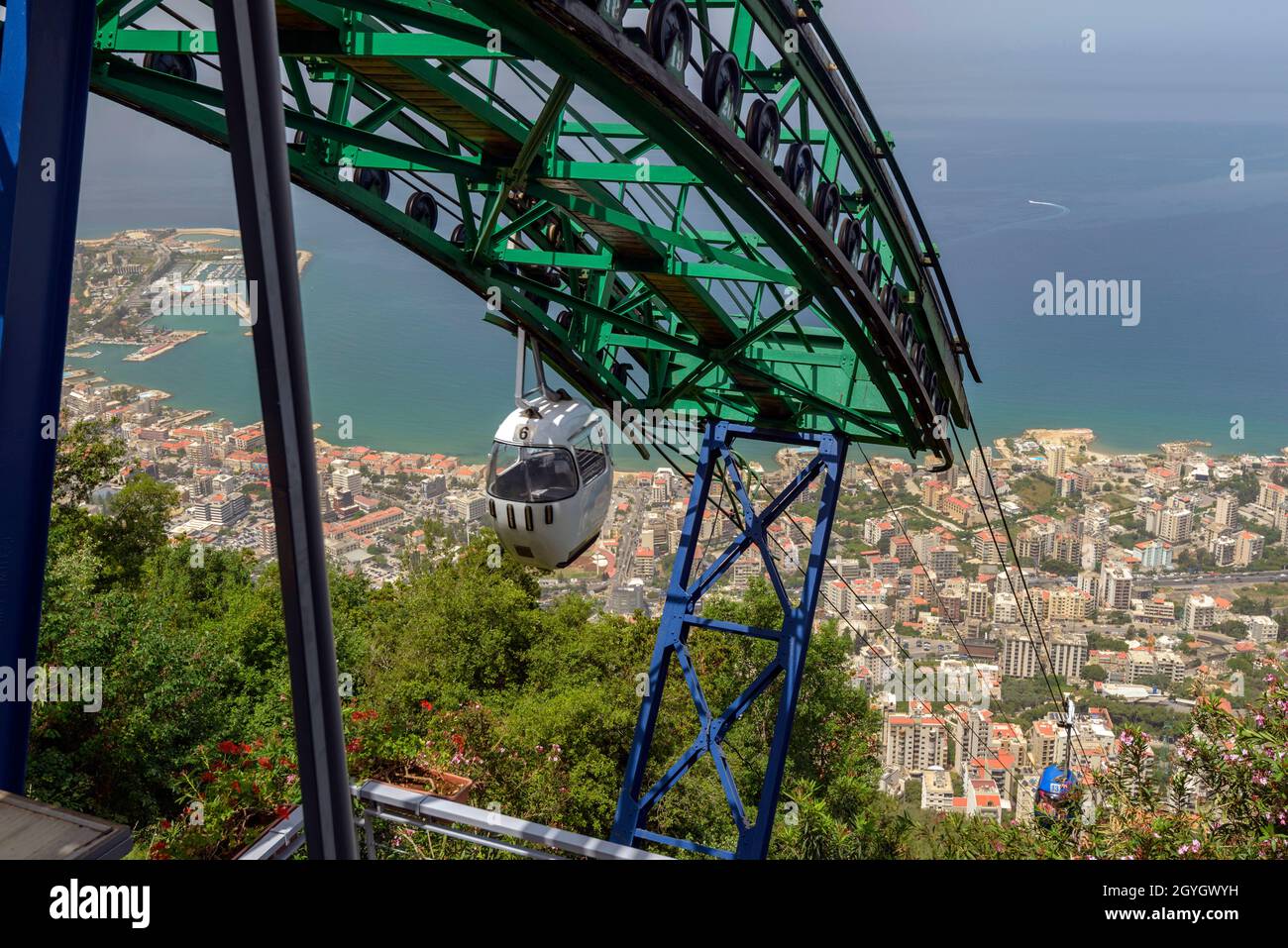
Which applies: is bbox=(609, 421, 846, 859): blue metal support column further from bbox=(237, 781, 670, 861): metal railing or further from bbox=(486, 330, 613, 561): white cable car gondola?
bbox=(237, 781, 670, 861): metal railing

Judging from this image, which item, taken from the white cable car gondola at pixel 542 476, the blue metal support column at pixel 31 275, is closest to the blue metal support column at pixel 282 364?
the blue metal support column at pixel 31 275

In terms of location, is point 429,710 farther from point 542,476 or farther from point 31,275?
point 31,275

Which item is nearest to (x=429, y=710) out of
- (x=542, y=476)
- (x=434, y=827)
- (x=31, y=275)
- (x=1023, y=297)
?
(x=542, y=476)

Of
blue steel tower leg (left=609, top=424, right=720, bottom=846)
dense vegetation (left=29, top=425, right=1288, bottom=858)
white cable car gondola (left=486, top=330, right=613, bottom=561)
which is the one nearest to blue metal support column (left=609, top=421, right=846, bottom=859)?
blue steel tower leg (left=609, top=424, right=720, bottom=846)

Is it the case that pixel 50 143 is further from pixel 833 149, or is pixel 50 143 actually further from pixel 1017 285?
pixel 1017 285

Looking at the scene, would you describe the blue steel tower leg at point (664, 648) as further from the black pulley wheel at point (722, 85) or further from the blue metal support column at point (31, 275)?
the blue metal support column at point (31, 275)
